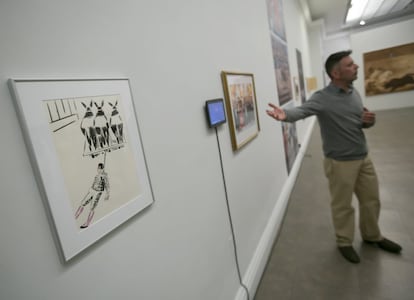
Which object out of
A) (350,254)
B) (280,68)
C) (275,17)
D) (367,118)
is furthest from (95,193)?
(275,17)

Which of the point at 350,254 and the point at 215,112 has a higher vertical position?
the point at 215,112

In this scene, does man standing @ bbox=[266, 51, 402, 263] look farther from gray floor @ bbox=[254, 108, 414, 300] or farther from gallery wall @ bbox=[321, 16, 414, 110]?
gallery wall @ bbox=[321, 16, 414, 110]

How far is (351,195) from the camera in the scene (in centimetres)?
193

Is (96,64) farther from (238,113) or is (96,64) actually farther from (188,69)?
(238,113)

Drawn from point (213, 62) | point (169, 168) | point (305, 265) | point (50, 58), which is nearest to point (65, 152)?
point (50, 58)

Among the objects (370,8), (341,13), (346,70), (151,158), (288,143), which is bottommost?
(288,143)

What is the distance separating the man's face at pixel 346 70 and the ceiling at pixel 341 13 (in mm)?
6494

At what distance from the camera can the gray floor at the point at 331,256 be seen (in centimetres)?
169

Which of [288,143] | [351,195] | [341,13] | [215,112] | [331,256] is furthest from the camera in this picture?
[341,13]

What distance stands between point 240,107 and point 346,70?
2.57 feet

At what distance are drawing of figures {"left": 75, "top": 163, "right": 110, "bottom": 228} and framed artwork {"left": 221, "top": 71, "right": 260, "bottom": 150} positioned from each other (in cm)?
104

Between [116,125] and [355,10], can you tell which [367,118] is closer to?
[116,125]

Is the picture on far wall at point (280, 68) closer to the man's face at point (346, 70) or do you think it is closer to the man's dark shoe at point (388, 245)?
the man's face at point (346, 70)

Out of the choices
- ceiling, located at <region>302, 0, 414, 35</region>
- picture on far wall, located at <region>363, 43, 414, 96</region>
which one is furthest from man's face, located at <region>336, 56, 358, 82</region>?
picture on far wall, located at <region>363, 43, 414, 96</region>
